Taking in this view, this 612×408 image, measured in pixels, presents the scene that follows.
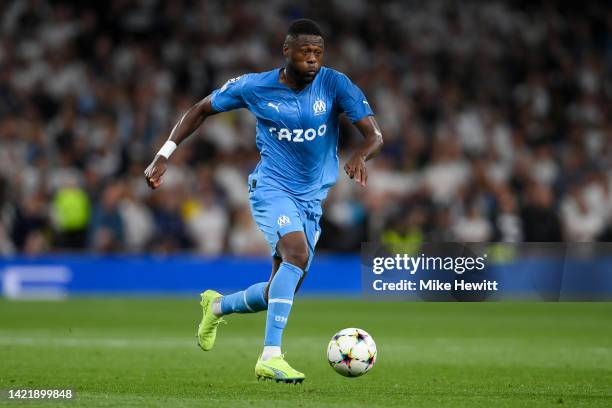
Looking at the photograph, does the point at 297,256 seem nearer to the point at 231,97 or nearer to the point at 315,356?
the point at 231,97

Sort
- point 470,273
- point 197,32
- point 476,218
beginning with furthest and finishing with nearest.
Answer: point 197,32 < point 476,218 < point 470,273

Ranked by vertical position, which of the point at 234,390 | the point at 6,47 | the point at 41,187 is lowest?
the point at 234,390

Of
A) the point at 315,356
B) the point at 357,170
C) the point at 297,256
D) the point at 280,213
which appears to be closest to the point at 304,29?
the point at 357,170

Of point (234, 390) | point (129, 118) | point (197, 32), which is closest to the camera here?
point (234, 390)

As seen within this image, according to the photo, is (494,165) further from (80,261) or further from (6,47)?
(6,47)

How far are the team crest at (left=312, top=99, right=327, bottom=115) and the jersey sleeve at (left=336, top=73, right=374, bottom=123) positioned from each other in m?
0.15

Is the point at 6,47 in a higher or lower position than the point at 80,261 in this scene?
higher

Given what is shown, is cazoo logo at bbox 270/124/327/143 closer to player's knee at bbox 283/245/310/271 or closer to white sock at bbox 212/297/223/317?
player's knee at bbox 283/245/310/271

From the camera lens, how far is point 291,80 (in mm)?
8305

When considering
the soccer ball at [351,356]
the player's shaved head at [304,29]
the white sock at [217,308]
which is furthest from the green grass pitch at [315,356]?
the player's shaved head at [304,29]

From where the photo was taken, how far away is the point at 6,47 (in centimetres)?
2100

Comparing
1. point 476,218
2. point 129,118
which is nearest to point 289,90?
point 476,218

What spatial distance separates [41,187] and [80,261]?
1.42 meters

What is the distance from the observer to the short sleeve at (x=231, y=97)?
334 inches
